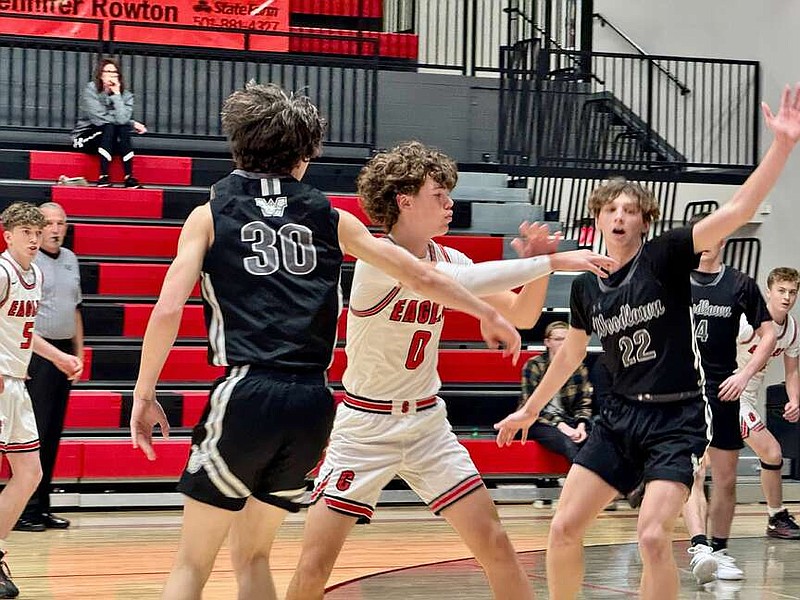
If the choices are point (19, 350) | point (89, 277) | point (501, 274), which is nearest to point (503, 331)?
point (501, 274)

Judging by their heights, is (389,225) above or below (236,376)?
above

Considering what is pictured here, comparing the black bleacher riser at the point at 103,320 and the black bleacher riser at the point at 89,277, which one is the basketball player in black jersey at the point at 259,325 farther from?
the black bleacher riser at the point at 89,277

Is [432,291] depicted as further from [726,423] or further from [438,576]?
[726,423]

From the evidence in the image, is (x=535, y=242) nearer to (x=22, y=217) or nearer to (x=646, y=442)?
(x=646, y=442)

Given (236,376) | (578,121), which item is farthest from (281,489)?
(578,121)

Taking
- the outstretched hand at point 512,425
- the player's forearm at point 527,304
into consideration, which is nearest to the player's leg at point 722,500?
the outstretched hand at point 512,425

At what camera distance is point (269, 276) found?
3213mm

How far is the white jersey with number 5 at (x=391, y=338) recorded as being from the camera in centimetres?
→ 408

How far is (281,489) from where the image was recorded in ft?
10.6

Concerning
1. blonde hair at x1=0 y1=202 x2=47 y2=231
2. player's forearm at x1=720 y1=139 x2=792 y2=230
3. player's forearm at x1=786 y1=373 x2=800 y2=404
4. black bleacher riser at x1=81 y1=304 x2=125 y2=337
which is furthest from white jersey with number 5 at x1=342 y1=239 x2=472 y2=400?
black bleacher riser at x1=81 y1=304 x2=125 y2=337

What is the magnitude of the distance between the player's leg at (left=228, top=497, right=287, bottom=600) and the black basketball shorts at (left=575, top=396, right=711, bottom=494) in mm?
1364

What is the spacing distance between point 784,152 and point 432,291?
48.0 inches

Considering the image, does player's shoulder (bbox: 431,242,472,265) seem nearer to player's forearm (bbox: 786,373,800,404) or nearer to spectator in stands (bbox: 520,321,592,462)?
player's forearm (bbox: 786,373,800,404)

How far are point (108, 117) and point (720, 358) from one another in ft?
18.0
